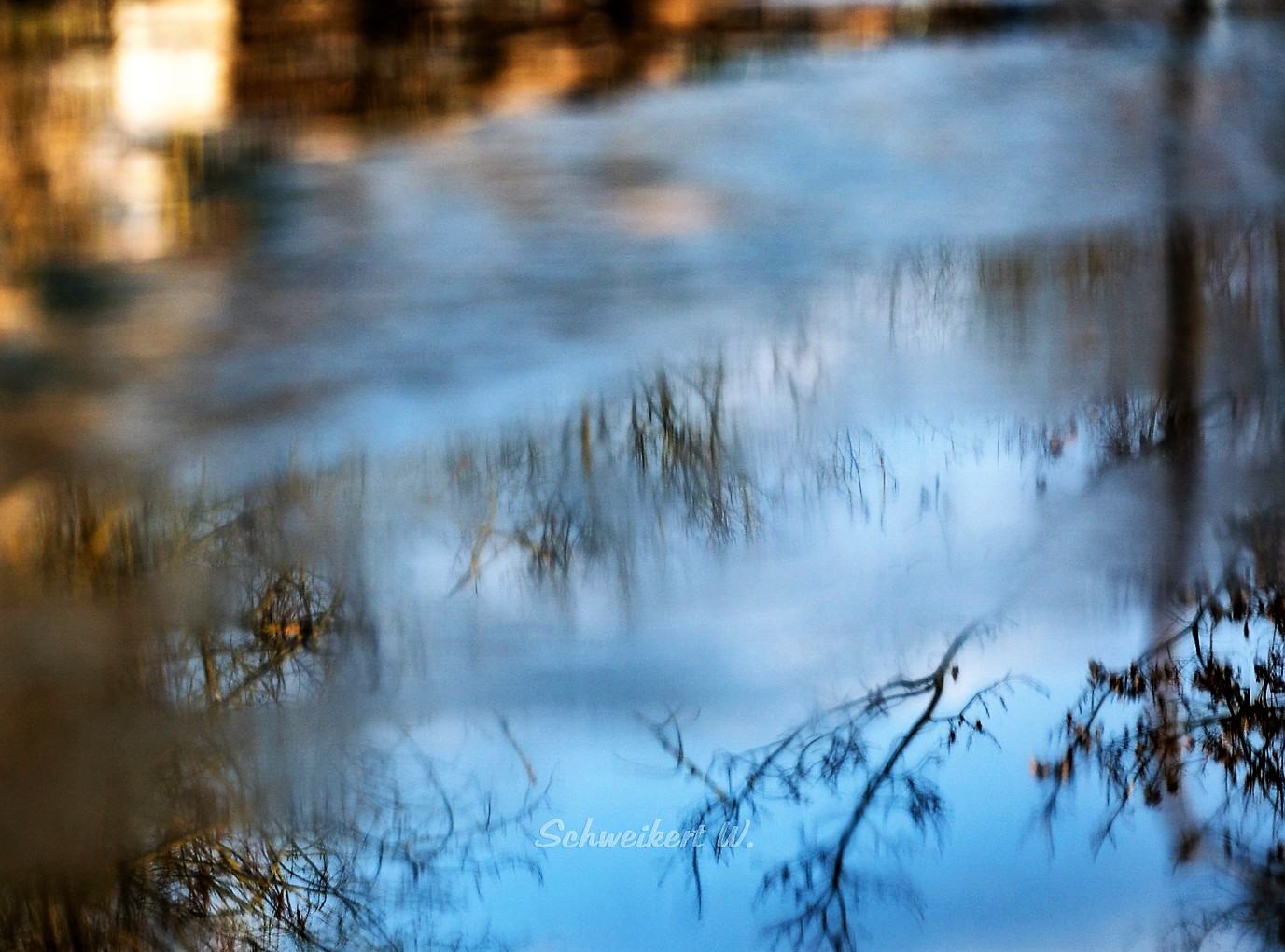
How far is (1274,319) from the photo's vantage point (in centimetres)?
424

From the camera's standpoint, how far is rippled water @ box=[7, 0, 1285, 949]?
9.32 feet

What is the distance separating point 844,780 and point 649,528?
3.00 feet

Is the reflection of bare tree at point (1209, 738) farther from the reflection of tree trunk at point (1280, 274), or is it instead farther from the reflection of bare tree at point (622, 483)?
the reflection of tree trunk at point (1280, 274)

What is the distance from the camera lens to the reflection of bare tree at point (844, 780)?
277 centimetres

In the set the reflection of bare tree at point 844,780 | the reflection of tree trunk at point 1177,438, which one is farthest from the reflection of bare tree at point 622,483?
the reflection of tree trunk at point 1177,438

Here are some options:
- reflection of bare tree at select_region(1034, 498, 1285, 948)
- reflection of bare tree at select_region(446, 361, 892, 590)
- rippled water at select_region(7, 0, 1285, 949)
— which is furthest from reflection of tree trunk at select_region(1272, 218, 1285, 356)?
reflection of bare tree at select_region(446, 361, 892, 590)

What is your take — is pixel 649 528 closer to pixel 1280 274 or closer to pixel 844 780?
pixel 844 780

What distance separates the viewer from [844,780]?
116 inches

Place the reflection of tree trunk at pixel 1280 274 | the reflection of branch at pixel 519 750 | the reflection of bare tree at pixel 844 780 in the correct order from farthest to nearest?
the reflection of tree trunk at pixel 1280 274 → the reflection of branch at pixel 519 750 → the reflection of bare tree at pixel 844 780

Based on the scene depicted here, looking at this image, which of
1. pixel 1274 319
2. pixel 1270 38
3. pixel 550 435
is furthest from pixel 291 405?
pixel 1270 38

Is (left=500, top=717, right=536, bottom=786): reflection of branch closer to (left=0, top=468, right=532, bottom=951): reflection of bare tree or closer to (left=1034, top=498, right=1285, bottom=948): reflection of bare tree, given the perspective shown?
(left=0, top=468, right=532, bottom=951): reflection of bare tree

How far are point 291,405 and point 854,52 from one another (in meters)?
4.04

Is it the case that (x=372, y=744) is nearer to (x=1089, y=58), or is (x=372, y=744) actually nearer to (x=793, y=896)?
(x=793, y=896)

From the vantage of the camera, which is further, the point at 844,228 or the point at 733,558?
the point at 844,228
